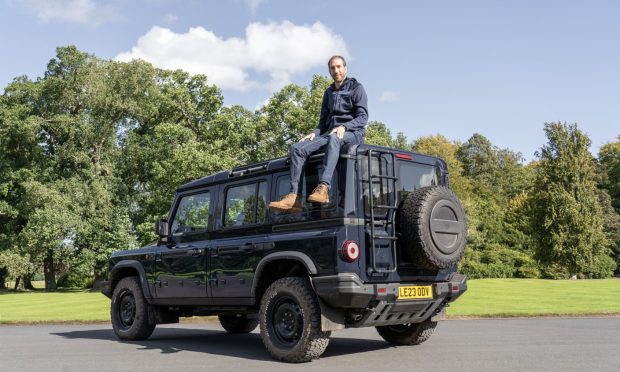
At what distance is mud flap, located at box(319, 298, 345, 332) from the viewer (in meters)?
6.61

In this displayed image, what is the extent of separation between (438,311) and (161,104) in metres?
34.1

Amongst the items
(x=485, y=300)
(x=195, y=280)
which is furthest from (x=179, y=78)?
(x=195, y=280)

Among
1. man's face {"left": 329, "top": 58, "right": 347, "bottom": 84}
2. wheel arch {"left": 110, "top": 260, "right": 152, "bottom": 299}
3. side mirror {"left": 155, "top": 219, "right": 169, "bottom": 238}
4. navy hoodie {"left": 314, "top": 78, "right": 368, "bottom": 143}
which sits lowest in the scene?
wheel arch {"left": 110, "top": 260, "right": 152, "bottom": 299}

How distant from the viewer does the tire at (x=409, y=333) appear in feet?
27.2

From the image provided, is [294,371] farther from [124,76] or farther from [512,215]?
[512,215]

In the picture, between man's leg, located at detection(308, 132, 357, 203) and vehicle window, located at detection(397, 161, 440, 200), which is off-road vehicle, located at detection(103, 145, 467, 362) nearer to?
vehicle window, located at detection(397, 161, 440, 200)

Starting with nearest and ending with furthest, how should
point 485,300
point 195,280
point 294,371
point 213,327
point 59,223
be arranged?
point 294,371
point 195,280
point 213,327
point 485,300
point 59,223

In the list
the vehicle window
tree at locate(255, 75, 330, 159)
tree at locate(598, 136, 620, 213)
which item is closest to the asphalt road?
the vehicle window

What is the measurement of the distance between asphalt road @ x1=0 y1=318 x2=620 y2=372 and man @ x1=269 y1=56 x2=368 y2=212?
1957 mm

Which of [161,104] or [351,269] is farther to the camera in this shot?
[161,104]

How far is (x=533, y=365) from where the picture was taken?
632 cm

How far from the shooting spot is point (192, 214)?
903 cm

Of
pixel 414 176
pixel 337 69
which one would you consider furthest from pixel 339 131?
pixel 414 176

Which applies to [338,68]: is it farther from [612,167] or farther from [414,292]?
[612,167]
